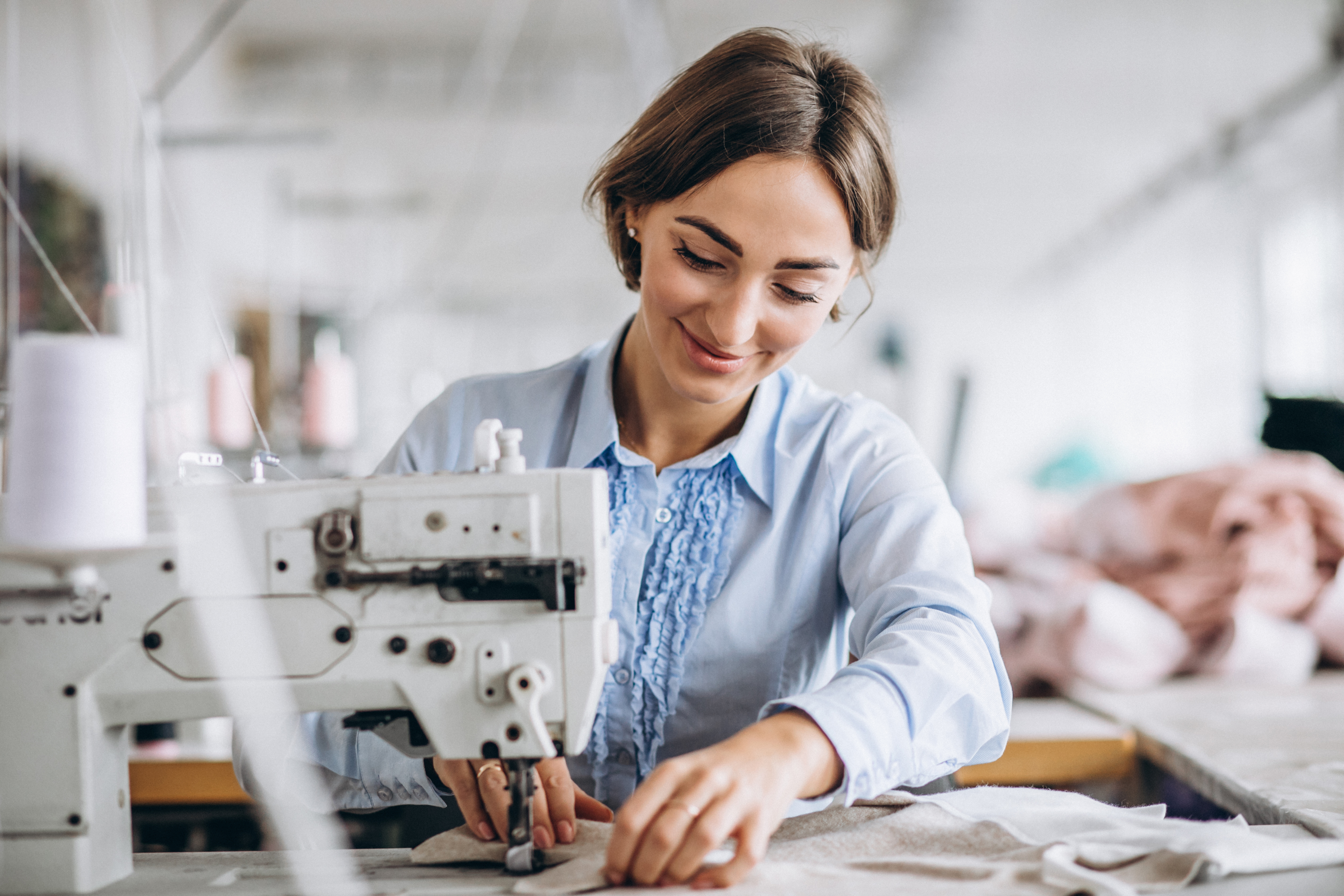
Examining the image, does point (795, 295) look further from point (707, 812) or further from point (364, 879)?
point (364, 879)

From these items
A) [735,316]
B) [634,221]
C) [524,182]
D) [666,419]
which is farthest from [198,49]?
[524,182]

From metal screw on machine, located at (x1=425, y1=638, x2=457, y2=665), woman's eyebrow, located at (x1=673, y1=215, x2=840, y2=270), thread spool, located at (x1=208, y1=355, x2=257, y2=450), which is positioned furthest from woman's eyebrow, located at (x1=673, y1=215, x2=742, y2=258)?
thread spool, located at (x1=208, y1=355, x2=257, y2=450)

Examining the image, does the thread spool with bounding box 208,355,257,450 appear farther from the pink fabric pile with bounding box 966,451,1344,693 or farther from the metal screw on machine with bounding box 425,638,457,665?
the metal screw on machine with bounding box 425,638,457,665

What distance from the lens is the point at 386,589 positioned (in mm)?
915

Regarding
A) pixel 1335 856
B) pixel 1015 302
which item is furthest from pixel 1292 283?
pixel 1335 856

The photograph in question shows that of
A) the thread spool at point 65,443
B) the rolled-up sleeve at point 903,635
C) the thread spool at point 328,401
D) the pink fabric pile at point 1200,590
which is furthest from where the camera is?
the thread spool at point 328,401

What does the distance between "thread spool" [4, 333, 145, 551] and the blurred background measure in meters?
0.29

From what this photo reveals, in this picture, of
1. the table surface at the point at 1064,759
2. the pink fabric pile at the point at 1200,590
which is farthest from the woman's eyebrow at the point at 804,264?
the pink fabric pile at the point at 1200,590

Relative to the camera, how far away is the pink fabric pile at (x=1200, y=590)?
6.86 ft

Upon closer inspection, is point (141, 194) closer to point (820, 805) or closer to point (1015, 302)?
point (820, 805)

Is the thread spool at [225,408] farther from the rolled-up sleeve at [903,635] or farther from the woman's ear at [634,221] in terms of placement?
the rolled-up sleeve at [903,635]

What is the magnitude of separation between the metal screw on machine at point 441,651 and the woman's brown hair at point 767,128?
0.52 meters

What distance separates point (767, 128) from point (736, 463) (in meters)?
0.38

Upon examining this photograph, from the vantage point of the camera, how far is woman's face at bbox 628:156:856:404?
3.46 ft
